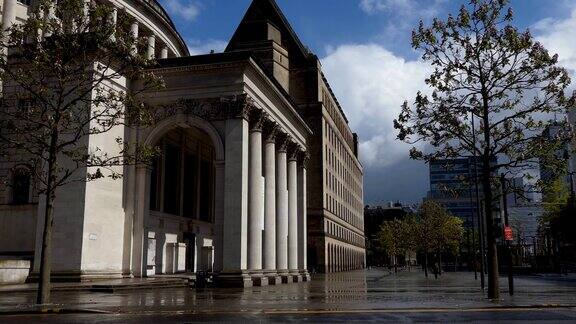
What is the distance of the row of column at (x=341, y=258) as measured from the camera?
255ft

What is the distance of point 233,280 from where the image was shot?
32.9 m

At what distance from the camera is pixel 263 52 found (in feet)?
188

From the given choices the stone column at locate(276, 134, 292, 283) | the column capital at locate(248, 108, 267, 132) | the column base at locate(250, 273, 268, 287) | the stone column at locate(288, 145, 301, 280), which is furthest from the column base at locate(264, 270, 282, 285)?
the column capital at locate(248, 108, 267, 132)

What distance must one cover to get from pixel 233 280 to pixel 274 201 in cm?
952

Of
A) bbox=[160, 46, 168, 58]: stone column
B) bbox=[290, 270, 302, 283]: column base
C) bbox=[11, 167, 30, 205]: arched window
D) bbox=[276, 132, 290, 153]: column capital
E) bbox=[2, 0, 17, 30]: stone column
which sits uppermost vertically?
bbox=[160, 46, 168, 58]: stone column

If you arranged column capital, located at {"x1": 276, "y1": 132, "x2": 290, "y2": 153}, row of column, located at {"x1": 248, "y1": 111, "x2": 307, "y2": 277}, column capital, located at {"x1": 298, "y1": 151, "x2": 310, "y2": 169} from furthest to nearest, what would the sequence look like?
column capital, located at {"x1": 298, "y1": 151, "x2": 310, "y2": 169}
column capital, located at {"x1": 276, "y1": 132, "x2": 290, "y2": 153}
row of column, located at {"x1": 248, "y1": 111, "x2": 307, "y2": 277}

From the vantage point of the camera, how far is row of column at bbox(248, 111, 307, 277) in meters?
36.0

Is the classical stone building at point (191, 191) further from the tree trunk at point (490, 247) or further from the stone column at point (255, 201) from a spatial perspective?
the tree trunk at point (490, 247)

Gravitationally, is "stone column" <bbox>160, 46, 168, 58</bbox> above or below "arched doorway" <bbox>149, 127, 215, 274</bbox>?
above

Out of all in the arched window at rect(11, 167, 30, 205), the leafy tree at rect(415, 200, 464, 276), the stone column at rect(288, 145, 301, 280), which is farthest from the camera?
the leafy tree at rect(415, 200, 464, 276)

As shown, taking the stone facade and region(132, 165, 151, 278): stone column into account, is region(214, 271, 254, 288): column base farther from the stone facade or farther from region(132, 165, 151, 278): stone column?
the stone facade

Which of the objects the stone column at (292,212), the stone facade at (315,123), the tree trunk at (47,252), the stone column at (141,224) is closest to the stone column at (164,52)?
the stone facade at (315,123)

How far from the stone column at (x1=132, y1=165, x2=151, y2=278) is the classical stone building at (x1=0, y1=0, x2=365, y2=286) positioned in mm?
64

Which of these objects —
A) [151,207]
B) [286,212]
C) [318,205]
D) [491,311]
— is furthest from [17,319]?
[318,205]
